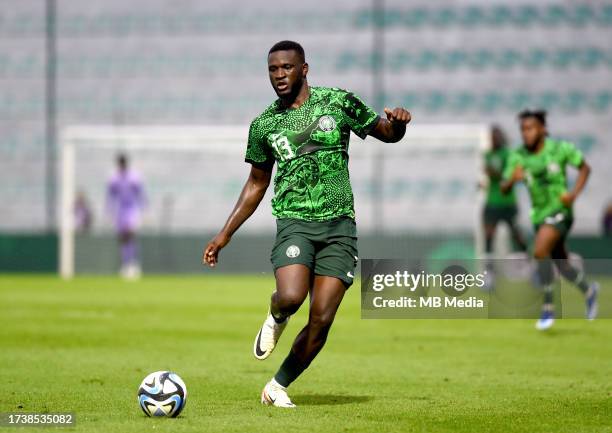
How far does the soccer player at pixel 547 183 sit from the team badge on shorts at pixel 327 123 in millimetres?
6730

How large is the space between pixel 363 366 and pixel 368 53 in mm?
19626

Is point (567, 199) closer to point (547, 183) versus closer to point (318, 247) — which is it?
point (547, 183)

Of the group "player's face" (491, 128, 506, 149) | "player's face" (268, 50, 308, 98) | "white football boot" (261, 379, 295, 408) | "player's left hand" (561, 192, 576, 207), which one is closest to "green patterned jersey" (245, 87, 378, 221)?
"player's face" (268, 50, 308, 98)

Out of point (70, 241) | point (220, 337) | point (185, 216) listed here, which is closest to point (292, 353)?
point (220, 337)

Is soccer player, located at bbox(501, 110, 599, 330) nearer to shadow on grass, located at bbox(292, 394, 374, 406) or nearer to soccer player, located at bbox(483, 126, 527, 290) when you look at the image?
shadow on grass, located at bbox(292, 394, 374, 406)

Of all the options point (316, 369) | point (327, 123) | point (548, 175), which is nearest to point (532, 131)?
point (548, 175)

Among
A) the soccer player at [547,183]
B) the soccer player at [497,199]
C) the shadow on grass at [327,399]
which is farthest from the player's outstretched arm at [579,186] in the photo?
the soccer player at [497,199]

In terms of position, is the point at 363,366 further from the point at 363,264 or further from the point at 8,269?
the point at 8,269

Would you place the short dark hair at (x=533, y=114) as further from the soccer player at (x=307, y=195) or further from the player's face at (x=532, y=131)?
the soccer player at (x=307, y=195)

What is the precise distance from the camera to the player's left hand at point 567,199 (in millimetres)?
14719

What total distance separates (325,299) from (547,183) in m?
7.25

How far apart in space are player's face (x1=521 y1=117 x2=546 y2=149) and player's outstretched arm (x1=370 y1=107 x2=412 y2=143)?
263 inches

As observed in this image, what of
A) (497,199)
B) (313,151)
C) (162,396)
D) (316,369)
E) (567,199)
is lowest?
Result: (162,396)

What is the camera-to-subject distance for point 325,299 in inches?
332
